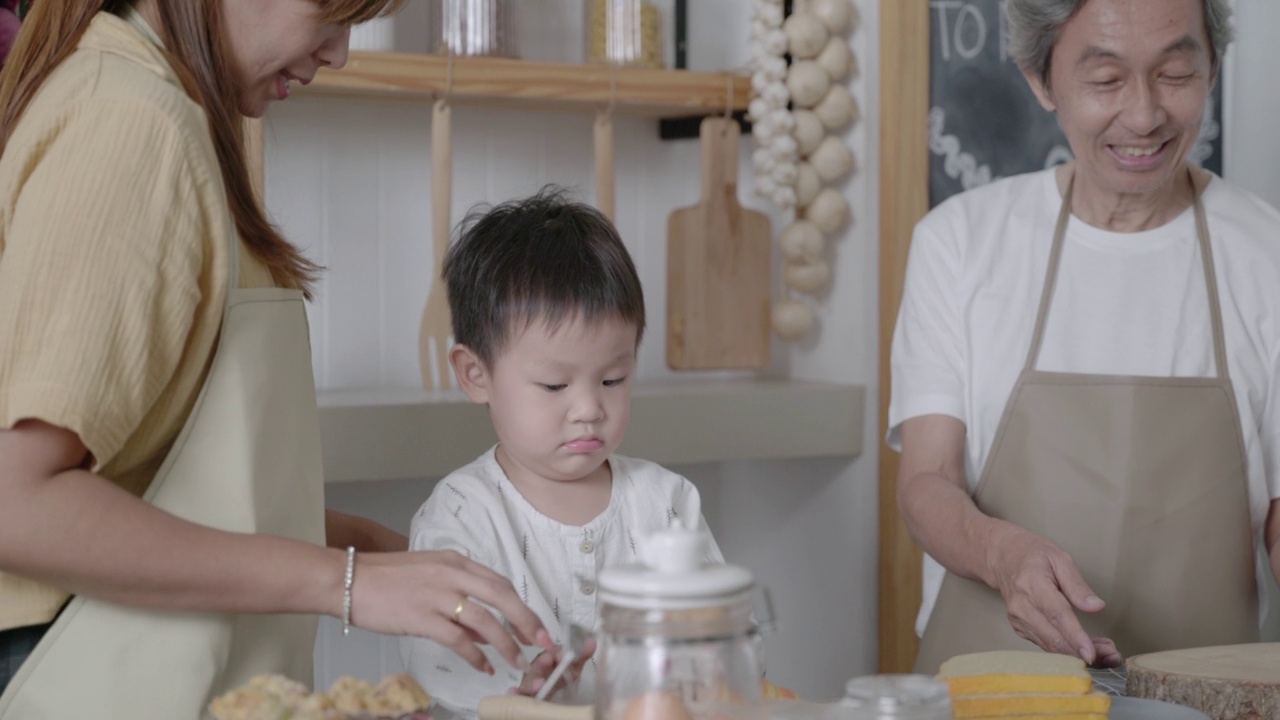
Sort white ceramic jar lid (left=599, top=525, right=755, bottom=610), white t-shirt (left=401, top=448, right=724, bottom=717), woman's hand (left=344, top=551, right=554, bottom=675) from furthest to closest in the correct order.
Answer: white t-shirt (left=401, top=448, right=724, bottom=717)
woman's hand (left=344, top=551, right=554, bottom=675)
white ceramic jar lid (left=599, top=525, right=755, bottom=610)

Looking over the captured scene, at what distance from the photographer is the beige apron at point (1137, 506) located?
1.71 meters

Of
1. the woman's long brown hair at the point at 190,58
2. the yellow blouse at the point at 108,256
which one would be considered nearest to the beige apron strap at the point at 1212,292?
the woman's long brown hair at the point at 190,58

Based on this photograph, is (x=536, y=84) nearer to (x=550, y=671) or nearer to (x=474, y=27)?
(x=474, y=27)

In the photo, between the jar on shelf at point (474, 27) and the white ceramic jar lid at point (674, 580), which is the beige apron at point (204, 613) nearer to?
the white ceramic jar lid at point (674, 580)

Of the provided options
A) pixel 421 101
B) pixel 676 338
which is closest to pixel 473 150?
pixel 421 101

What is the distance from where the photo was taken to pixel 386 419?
209cm

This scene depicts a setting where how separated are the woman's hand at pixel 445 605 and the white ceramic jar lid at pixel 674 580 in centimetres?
23

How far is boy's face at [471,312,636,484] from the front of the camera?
1.33 meters

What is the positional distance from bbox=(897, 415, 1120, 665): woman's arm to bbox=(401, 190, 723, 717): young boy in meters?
0.37

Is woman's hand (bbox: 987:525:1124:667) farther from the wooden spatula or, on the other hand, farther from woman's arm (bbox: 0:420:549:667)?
the wooden spatula

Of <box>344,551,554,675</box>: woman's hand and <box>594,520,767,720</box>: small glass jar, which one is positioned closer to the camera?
<box>594,520,767,720</box>: small glass jar

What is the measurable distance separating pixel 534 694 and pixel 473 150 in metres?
1.58

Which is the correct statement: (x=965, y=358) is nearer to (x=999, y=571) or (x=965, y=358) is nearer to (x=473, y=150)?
(x=999, y=571)

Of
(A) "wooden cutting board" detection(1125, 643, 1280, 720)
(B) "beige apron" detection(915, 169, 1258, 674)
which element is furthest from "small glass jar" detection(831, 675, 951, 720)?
(B) "beige apron" detection(915, 169, 1258, 674)
